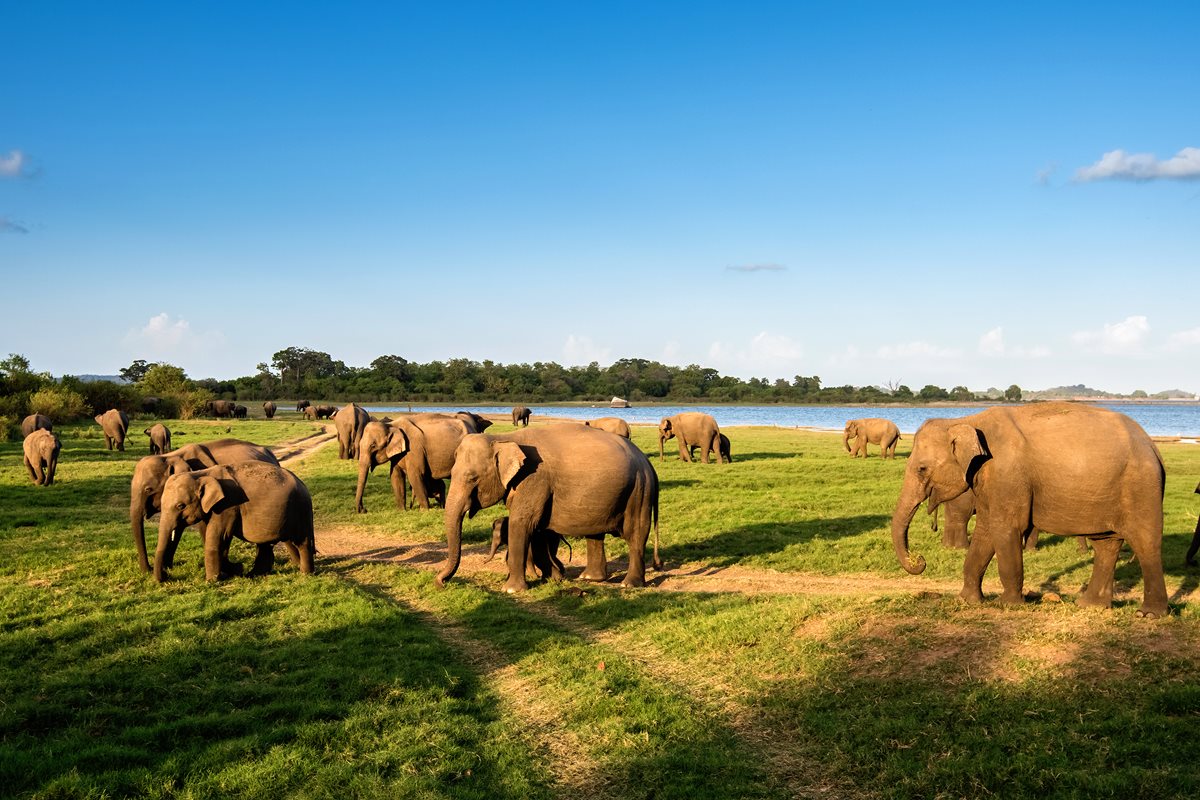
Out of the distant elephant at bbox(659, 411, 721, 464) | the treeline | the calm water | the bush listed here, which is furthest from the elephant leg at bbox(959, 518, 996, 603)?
the treeline

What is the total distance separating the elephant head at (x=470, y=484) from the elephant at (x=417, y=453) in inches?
335

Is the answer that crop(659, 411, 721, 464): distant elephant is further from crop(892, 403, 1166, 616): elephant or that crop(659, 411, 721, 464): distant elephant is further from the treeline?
the treeline

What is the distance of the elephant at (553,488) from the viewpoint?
13195mm

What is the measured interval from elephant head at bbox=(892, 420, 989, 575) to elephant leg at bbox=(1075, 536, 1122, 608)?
1776mm

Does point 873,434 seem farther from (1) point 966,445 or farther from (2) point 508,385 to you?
(2) point 508,385

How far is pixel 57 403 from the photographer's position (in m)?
56.5

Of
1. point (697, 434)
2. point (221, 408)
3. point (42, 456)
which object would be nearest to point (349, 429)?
point (42, 456)

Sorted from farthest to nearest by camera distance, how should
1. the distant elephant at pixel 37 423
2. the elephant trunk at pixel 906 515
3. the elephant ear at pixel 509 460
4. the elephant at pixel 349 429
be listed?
the distant elephant at pixel 37 423, the elephant at pixel 349 429, the elephant ear at pixel 509 460, the elephant trunk at pixel 906 515

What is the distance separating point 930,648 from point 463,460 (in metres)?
7.52

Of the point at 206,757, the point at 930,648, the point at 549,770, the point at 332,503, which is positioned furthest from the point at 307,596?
the point at 332,503

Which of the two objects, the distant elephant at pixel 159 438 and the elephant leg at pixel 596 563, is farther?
the distant elephant at pixel 159 438

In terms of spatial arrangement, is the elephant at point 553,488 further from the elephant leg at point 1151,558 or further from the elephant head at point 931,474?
the elephant leg at point 1151,558

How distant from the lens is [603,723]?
7.97 metres

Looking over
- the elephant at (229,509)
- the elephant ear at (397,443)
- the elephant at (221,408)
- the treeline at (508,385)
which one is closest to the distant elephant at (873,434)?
the elephant ear at (397,443)
